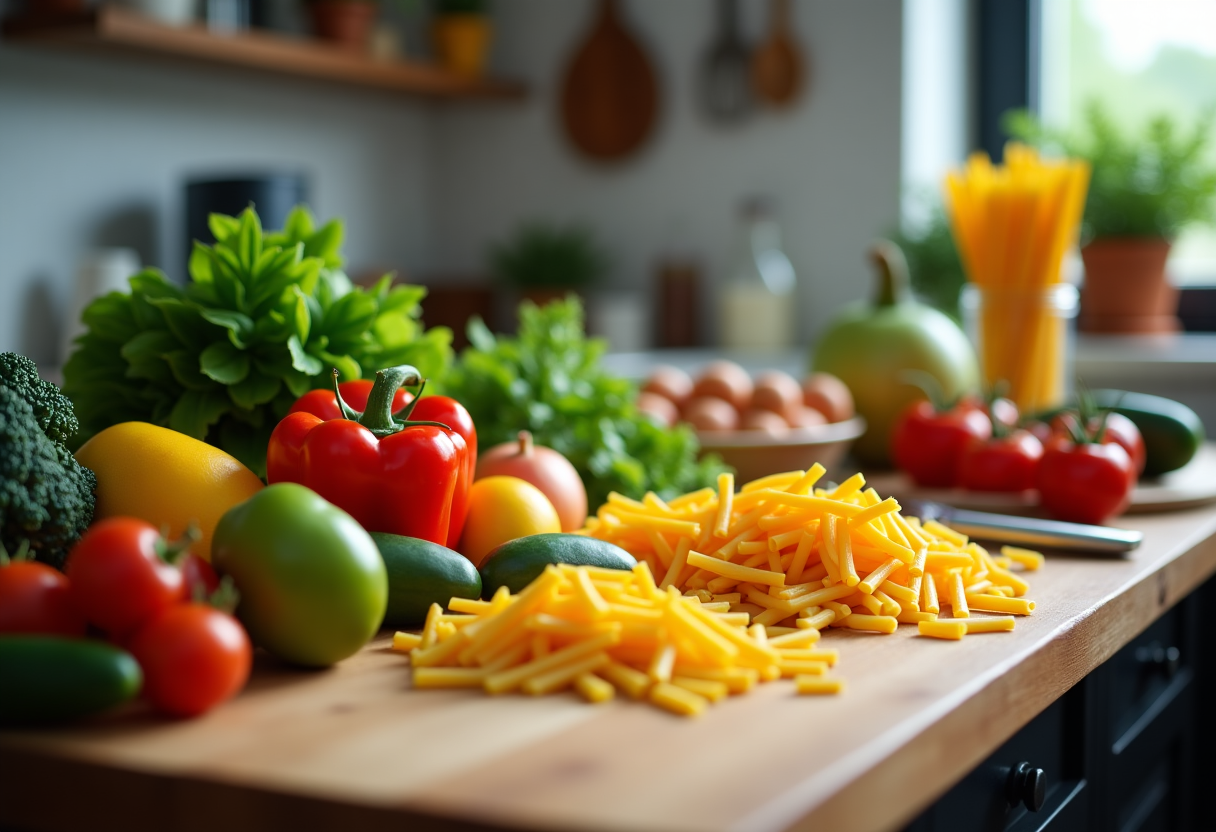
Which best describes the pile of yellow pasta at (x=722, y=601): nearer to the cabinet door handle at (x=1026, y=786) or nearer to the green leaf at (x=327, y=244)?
the cabinet door handle at (x=1026, y=786)

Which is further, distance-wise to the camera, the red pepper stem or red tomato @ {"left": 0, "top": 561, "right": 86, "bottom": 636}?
the red pepper stem

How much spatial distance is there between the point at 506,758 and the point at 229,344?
54cm

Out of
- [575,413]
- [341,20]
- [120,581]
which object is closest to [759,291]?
[341,20]

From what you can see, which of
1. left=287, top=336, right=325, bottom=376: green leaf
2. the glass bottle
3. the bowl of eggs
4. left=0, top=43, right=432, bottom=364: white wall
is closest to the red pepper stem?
left=287, top=336, right=325, bottom=376: green leaf

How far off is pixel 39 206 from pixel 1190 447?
2.45m

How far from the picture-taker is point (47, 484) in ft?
2.45

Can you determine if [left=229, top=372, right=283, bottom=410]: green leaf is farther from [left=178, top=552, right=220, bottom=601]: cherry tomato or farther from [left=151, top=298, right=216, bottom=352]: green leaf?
[left=178, top=552, right=220, bottom=601]: cherry tomato

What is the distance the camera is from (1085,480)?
4.20ft

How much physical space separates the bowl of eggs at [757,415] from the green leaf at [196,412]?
0.55 meters

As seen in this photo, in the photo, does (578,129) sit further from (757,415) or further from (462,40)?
(757,415)

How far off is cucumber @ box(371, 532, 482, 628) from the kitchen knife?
1.62 feet

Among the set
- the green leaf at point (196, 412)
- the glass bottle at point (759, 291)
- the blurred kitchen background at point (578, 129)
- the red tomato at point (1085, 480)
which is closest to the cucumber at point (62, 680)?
the green leaf at point (196, 412)

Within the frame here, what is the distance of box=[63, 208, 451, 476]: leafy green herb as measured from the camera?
3.26 ft

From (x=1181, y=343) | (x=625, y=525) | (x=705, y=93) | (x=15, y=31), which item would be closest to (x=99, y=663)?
(x=625, y=525)
